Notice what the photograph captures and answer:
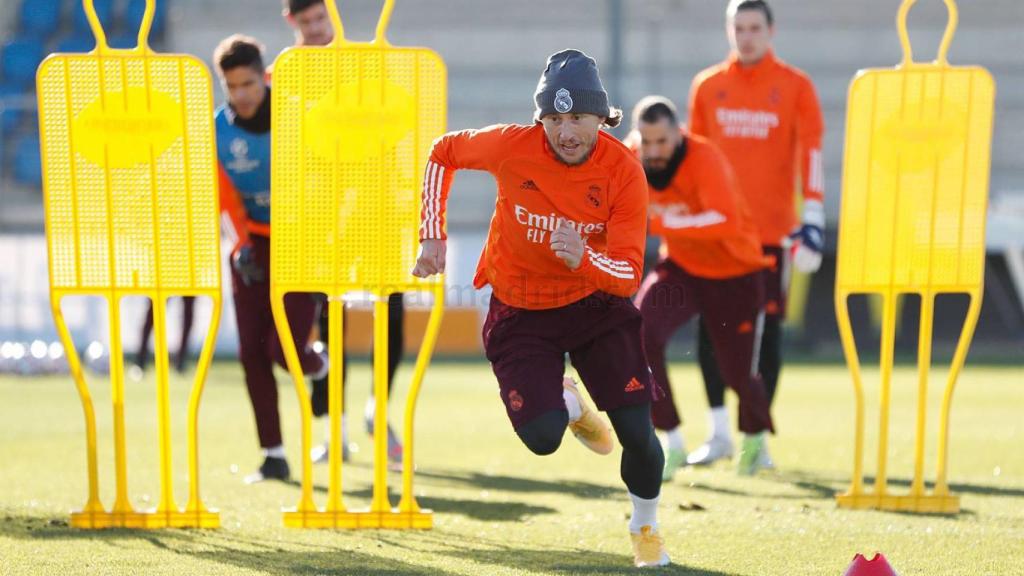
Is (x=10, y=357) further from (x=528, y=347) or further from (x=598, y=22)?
(x=598, y=22)

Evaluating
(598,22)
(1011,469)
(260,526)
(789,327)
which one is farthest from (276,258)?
(598,22)

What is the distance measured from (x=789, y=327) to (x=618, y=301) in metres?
14.9

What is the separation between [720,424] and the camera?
25.0ft

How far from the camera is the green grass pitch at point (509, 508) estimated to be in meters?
4.64

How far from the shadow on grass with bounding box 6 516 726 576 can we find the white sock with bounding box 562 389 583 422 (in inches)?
17.4

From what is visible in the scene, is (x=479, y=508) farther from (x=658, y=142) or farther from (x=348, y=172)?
(x=658, y=142)

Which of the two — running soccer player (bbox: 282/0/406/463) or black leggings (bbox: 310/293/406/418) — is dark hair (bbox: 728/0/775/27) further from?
black leggings (bbox: 310/293/406/418)

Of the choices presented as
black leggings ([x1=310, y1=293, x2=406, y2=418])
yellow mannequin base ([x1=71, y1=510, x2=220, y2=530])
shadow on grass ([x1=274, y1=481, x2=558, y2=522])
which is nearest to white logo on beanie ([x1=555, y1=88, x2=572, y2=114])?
shadow on grass ([x1=274, y1=481, x2=558, y2=522])

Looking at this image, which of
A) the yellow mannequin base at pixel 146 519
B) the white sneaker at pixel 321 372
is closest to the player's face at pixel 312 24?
the white sneaker at pixel 321 372

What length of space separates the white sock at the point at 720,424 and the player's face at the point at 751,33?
179cm

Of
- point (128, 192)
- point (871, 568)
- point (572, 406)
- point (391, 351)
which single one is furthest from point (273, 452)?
point (871, 568)

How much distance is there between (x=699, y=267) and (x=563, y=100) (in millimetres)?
2816

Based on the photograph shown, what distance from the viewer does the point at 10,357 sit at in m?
14.7

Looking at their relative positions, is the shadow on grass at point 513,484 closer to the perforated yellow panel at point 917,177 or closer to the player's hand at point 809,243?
the player's hand at point 809,243
